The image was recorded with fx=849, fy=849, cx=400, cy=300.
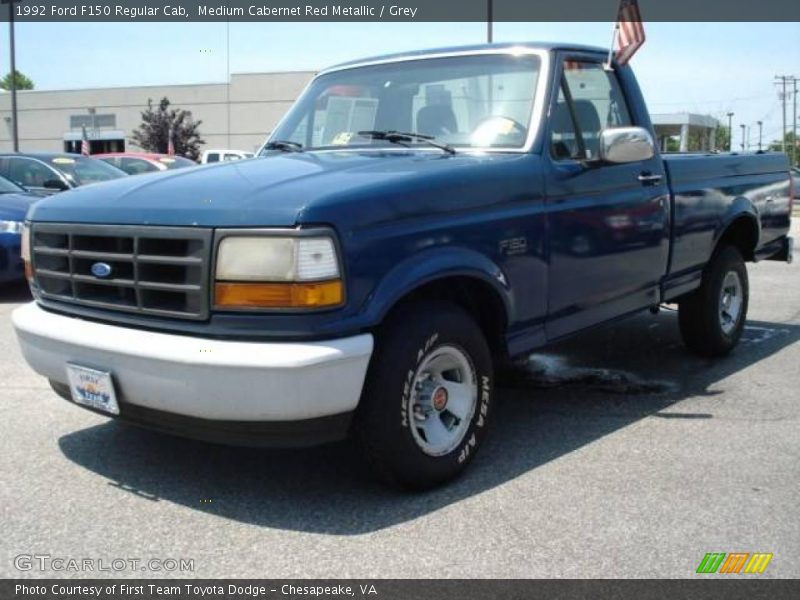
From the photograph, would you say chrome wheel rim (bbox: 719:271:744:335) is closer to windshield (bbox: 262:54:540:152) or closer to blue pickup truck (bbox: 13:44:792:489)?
blue pickup truck (bbox: 13:44:792:489)

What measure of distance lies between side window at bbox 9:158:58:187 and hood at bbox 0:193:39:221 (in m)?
2.20

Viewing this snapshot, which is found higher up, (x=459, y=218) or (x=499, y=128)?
(x=499, y=128)

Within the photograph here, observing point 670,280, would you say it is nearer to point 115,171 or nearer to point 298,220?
point 298,220

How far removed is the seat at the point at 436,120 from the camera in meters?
4.39

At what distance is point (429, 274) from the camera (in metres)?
3.44

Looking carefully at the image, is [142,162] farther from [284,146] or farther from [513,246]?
[513,246]

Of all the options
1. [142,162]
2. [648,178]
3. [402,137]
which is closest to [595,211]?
[648,178]

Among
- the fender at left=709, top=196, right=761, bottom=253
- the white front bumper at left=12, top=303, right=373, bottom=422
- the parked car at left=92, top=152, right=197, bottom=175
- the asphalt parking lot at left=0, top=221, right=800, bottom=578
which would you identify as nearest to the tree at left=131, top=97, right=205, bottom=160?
the parked car at left=92, top=152, right=197, bottom=175

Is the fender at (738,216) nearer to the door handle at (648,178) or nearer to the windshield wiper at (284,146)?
the door handle at (648,178)

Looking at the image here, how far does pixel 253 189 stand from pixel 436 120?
4.69 ft

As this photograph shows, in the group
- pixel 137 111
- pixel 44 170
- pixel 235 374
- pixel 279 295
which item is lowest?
pixel 235 374
